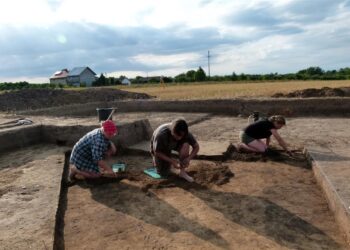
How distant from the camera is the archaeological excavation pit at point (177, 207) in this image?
139 inches

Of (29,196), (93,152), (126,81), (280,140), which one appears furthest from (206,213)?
(126,81)

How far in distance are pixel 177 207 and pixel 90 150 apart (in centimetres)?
144

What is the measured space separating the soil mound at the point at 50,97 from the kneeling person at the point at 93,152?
12.6 m

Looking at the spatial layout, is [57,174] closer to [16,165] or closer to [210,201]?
[16,165]

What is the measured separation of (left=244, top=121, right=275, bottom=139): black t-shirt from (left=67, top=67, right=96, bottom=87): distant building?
59.0 metres

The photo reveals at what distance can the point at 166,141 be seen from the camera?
499 cm

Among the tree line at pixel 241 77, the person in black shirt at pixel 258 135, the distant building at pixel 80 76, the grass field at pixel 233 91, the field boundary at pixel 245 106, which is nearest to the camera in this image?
the person in black shirt at pixel 258 135

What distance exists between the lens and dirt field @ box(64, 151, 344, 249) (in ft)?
11.6

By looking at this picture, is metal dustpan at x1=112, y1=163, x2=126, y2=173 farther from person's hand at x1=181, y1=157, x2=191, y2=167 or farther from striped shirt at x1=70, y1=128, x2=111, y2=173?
person's hand at x1=181, y1=157, x2=191, y2=167

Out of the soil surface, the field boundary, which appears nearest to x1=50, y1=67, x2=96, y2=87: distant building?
the field boundary

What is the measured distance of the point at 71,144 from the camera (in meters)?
7.12

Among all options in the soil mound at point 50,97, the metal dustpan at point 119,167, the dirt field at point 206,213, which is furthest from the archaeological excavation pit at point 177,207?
the soil mound at point 50,97

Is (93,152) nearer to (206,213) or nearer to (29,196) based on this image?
(29,196)

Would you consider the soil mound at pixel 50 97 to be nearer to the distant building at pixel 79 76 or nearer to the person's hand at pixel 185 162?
the person's hand at pixel 185 162
